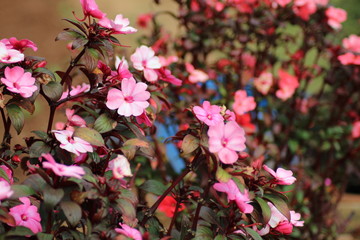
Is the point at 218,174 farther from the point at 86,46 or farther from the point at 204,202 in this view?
the point at 86,46

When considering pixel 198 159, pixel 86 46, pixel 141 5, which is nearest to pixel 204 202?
pixel 198 159

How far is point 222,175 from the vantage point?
0.83 meters

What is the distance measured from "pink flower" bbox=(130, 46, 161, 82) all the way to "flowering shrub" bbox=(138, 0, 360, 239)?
70cm

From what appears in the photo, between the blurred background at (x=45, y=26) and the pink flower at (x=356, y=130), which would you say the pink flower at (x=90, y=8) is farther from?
A: the pink flower at (x=356, y=130)

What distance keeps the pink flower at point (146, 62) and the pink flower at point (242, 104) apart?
62 centimetres

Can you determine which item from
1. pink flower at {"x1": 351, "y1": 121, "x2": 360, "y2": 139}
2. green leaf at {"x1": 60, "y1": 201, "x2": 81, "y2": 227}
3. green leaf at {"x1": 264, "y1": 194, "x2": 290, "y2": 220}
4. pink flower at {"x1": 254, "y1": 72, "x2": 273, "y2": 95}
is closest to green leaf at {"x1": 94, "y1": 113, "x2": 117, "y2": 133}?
green leaf at {"x1": 60, "y1": 201, "x2": 81, "y2": 227}

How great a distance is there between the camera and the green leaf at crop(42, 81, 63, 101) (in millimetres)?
939

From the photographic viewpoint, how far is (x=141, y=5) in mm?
3191

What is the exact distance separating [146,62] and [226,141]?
365mm

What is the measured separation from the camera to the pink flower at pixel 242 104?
1703mm

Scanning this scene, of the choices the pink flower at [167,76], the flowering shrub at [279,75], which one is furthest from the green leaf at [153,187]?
the flowering shrub at [279,75]

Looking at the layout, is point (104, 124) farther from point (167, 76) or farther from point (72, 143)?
point (167, 76)

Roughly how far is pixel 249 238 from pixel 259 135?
1.34 meters

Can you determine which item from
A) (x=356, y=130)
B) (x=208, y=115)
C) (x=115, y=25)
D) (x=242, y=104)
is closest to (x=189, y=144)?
(x=208, y=115)
